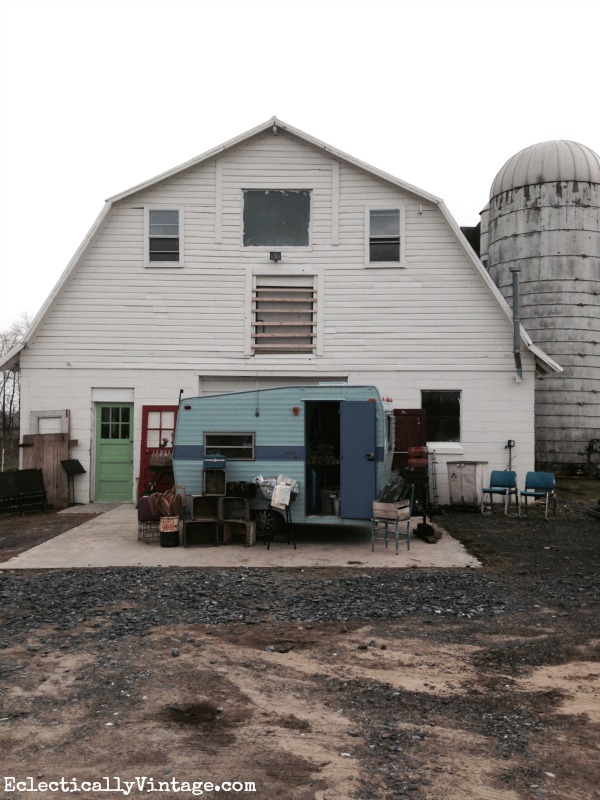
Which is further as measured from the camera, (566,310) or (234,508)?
(566,310)

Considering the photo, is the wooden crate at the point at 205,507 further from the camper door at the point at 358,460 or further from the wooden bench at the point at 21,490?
the wooden bench at the point at 21,490

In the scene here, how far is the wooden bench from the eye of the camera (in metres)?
13.9

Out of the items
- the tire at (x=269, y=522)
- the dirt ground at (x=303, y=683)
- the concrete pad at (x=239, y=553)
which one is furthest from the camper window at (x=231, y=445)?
the dirt ground at (x=303, y=683)

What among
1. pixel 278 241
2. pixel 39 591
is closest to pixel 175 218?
pixel 278 241

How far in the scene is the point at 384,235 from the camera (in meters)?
14.9

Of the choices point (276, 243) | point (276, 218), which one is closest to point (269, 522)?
point (276, 243)

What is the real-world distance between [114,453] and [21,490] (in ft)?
6.58

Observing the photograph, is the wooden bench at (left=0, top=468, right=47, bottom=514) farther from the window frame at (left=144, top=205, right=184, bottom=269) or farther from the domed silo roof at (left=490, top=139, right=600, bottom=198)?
the domed silo roof at (left=490, top=139, right=600, bottom=198)

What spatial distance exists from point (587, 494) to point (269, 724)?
1342 centimetres

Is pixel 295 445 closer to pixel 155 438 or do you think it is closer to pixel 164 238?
pixel 155 438

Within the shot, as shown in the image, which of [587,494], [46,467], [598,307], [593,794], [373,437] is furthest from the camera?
[598,307]

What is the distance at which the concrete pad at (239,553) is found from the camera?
923cm

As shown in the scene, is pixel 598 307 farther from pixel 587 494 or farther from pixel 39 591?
pixel 39 591

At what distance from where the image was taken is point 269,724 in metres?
4.35
